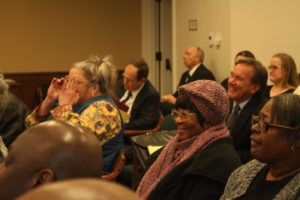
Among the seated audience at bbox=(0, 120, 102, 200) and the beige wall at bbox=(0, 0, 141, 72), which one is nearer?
the seated audience at bbox=(0, 120, 102, 200)

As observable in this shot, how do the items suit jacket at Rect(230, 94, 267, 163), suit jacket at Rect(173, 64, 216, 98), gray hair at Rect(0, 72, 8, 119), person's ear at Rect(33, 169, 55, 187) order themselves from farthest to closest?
1. suit jacket at Rect(173, 64, 216, 98)
2. suit jacket at Rect(230, 94, 267, 163)
3. gray hair at Rect(0, 72, 8, 119)
4. person's ear at Rect(33, 169, 55, 187)

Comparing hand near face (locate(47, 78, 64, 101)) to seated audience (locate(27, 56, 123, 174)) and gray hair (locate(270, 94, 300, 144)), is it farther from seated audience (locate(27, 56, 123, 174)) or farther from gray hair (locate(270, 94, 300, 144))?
gray hair (locate(270, 94, 300, 144))

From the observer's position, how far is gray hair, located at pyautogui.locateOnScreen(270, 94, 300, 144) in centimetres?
202

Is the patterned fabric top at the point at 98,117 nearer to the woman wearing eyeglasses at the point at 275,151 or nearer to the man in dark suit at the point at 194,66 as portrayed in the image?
the woman wearing eyeglasses at the point at 275,151

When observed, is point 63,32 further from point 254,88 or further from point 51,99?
point 254,88

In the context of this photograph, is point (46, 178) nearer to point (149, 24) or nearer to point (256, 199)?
point (256, 199)

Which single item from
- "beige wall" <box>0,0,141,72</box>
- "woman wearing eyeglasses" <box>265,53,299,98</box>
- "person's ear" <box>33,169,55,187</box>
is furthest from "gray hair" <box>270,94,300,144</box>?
"beige wall" <box>0,0,141,72</box>

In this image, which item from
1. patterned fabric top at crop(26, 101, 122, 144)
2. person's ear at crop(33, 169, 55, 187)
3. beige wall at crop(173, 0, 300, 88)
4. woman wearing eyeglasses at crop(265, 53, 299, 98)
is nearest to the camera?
person's ear at crop(33, 169, 55, 187)

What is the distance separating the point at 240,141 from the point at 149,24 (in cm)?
527

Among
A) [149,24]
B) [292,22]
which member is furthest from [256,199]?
[149,24]

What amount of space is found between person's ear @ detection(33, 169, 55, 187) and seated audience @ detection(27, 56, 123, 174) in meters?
1.95

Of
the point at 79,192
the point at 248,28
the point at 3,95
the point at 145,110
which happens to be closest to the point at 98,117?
the point at 3,95

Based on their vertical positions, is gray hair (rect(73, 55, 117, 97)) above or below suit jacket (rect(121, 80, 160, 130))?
above

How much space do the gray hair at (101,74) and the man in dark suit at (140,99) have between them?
1.29m
